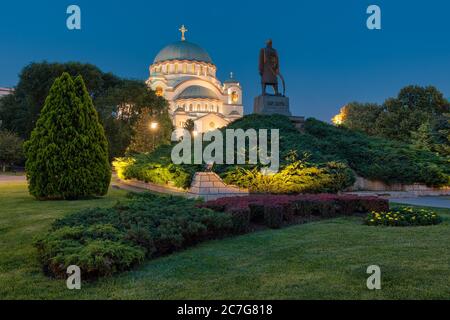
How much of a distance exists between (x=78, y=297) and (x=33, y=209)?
6.36 m

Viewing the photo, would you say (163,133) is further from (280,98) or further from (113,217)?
(113,217)

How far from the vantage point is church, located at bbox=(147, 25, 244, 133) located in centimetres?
6322

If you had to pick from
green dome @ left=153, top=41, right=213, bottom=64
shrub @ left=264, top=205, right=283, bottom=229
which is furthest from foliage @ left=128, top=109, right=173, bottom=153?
green dome @ left=153, top=41, right=213, bottom=64

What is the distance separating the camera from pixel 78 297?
392 centimetres

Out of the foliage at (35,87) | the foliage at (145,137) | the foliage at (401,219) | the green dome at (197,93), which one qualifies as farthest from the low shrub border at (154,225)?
the green dome at (197,93)

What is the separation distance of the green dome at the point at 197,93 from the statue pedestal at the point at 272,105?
4625cm

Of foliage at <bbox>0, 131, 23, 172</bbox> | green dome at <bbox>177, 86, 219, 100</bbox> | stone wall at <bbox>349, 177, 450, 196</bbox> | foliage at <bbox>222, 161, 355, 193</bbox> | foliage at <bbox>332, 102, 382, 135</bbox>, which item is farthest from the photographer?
green dome at <bbox>177, 86, 219, 100</bbox>

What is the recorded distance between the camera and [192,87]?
67.7 m

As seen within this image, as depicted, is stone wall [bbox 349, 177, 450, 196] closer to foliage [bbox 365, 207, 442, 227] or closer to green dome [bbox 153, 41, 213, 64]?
foliage [bbox 365, 207, 442, 227]

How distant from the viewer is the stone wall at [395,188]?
1455 centimetres

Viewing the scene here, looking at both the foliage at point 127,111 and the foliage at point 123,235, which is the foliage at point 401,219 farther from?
the foliage at point 127,111

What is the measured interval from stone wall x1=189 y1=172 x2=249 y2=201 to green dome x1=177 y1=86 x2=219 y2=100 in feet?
175

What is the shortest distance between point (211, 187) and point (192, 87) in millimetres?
56949

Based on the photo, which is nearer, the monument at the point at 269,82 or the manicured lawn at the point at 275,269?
the manicured lawn at the point at 275,269
